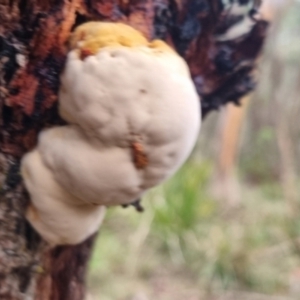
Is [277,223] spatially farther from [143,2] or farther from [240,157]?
[143,2]

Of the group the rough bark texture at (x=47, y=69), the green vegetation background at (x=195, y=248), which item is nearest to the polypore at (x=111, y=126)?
the rough bark texture at (x=47, y=69)

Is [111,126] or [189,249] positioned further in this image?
[189,249]

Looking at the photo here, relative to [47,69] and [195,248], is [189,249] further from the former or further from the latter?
[47,69]

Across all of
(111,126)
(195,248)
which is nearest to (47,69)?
(111,126)

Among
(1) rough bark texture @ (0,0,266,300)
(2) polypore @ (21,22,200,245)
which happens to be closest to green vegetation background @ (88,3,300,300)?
(1) rough bark texture @ (0,0,266,300)

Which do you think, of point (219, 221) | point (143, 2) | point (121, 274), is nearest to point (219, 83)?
point (143, 2)

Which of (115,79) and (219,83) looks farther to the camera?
(219,83)
